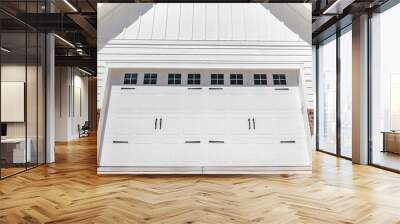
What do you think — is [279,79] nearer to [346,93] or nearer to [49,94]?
[346,93]

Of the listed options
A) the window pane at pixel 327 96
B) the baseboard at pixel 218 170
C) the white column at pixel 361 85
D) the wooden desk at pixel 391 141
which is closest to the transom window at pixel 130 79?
the baseboard at pixel 218 170

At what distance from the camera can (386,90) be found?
730 cm

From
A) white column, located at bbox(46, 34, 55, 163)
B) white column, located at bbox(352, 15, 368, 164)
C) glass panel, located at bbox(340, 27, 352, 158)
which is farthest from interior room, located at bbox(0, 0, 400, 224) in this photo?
glass panel, located at bbox(340, 27, 352, 158)

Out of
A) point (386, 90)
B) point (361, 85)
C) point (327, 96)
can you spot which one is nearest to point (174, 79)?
point (361, 85)

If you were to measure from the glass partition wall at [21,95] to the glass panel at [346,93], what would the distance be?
7052 millimetres

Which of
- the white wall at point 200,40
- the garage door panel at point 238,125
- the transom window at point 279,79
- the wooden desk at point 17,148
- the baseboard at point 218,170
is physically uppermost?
the white wall at point 200,40

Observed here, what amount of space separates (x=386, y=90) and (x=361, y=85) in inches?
23.7

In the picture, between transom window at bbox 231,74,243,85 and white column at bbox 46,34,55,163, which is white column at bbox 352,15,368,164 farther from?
white column at bbox 46,34,55,163

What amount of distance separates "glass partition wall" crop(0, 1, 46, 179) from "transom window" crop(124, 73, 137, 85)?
200 cm

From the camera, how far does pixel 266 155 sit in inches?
262

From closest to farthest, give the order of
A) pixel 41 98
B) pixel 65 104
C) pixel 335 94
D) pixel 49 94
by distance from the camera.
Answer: pixel 41 98 → pixel 49 94 → pixel 335 94 → pixel 65 104

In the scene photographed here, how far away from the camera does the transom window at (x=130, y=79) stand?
22.3 feet

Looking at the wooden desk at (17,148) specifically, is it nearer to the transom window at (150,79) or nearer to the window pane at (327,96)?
the transom window at (150,79)

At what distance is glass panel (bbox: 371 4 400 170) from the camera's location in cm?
696
